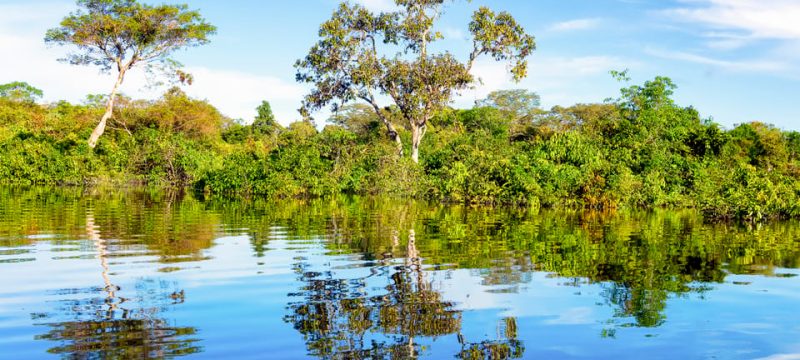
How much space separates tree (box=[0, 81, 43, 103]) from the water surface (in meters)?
50.8

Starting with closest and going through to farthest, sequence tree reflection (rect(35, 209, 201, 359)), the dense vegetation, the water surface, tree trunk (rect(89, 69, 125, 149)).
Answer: tree reflection (rect(35, 209, 201, 359)) → the water surface → the dense vegetation → tree trunk (rect(89, 69, 125, 149))

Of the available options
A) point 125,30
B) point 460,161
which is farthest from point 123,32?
point 460,161

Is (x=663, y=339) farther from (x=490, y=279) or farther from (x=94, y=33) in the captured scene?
(x=94, y=33)

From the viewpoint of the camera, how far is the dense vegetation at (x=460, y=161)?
75.1 feet

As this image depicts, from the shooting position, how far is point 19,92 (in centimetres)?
5869

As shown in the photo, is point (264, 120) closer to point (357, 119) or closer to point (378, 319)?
point (357, 119)

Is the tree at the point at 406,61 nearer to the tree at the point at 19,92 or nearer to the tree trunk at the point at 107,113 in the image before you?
the tree trunk at the point at 107,113

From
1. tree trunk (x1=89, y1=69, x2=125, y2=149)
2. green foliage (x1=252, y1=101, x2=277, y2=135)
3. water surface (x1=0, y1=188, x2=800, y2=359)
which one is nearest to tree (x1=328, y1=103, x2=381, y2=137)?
green foliage (x1=252, y1=101, x2=277, y2=135)

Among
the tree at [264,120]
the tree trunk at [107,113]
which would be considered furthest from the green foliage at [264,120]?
the tree trunk at [107,113]

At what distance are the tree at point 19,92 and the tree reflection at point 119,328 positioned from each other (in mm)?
57198

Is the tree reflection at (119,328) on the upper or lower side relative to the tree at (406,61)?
lower

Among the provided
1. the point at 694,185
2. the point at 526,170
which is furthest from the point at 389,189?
the point at 694,185

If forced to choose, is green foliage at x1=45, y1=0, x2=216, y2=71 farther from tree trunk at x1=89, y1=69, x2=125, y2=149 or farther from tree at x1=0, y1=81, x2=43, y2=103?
tree at x1=0, y1=81, x2=43, y2=103

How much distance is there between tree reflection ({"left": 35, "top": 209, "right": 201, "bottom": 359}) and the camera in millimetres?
4789
